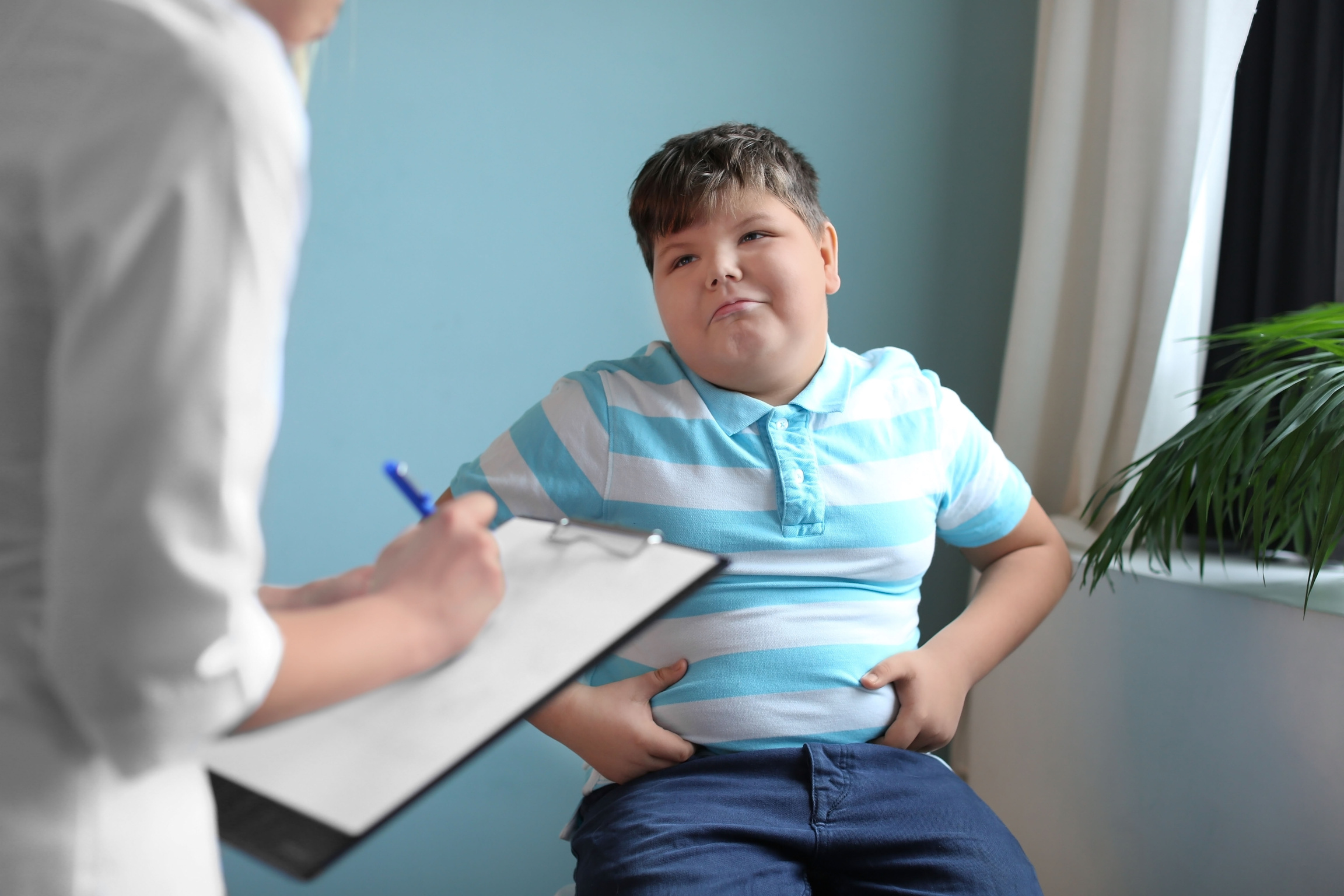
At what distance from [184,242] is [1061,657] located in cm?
135

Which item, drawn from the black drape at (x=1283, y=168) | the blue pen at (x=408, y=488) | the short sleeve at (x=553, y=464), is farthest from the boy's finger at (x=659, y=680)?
the black drape at (x=1283, y=168)

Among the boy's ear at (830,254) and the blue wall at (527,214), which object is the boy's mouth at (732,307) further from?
the blue wall at (527,214)

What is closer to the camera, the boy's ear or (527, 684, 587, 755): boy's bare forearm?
(527, 684, 587, 755): boy's bare forearm

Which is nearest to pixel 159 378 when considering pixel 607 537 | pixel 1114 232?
pixel 607 537

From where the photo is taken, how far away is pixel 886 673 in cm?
92

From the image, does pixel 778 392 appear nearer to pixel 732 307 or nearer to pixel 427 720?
pixel 732 307

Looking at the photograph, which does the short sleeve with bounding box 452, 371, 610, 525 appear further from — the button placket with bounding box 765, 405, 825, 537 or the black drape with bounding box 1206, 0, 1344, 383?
the black drape with bounding box 1206, 0, 1344, 383

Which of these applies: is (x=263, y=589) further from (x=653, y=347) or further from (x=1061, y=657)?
(x=1061, y=657)

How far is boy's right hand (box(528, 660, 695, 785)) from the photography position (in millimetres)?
883

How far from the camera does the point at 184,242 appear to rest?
1.08 feet

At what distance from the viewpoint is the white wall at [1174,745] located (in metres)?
1.03

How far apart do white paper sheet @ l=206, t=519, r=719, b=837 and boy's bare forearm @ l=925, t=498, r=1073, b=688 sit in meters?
0.56

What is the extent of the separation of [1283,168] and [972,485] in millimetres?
771

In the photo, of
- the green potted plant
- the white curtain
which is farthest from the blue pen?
the white curtain
